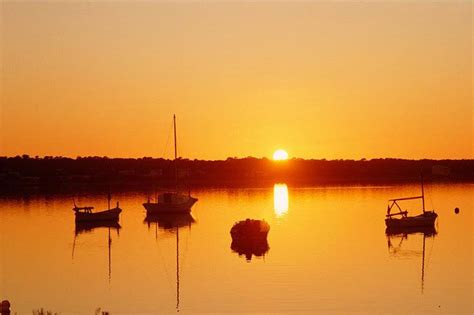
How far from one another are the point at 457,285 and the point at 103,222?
5405 centimetres

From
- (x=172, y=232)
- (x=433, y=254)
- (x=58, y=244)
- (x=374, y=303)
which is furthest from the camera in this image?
(x=172, y=232)

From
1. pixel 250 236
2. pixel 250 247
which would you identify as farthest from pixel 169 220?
pixel 250 247

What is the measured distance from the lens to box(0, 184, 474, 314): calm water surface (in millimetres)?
37812

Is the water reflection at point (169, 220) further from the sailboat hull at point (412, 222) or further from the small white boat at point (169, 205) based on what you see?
the sailboat hull at point (412, 222)

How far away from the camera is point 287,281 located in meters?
44.1

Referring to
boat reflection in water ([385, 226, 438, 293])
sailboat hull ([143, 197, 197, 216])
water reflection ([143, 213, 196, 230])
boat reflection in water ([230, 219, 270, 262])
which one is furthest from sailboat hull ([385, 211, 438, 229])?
sailboat hull ([143, 197, 197, 216])

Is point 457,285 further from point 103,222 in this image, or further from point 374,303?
point 103,222

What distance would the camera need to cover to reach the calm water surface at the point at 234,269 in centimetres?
3781

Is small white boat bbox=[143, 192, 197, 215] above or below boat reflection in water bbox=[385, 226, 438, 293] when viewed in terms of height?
above

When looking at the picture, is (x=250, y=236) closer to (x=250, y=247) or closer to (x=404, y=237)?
(x=250, y=247)

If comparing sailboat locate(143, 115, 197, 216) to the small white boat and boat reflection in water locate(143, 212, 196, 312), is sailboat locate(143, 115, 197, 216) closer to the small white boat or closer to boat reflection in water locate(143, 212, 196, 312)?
the small white boat

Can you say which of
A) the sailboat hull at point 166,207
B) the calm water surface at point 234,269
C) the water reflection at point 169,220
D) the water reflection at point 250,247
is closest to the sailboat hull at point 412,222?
the calm water surface at point 234,269

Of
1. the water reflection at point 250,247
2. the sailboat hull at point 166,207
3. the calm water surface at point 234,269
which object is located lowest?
the calm water surface at point 234,269

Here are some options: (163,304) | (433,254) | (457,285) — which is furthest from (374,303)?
(433,254)
